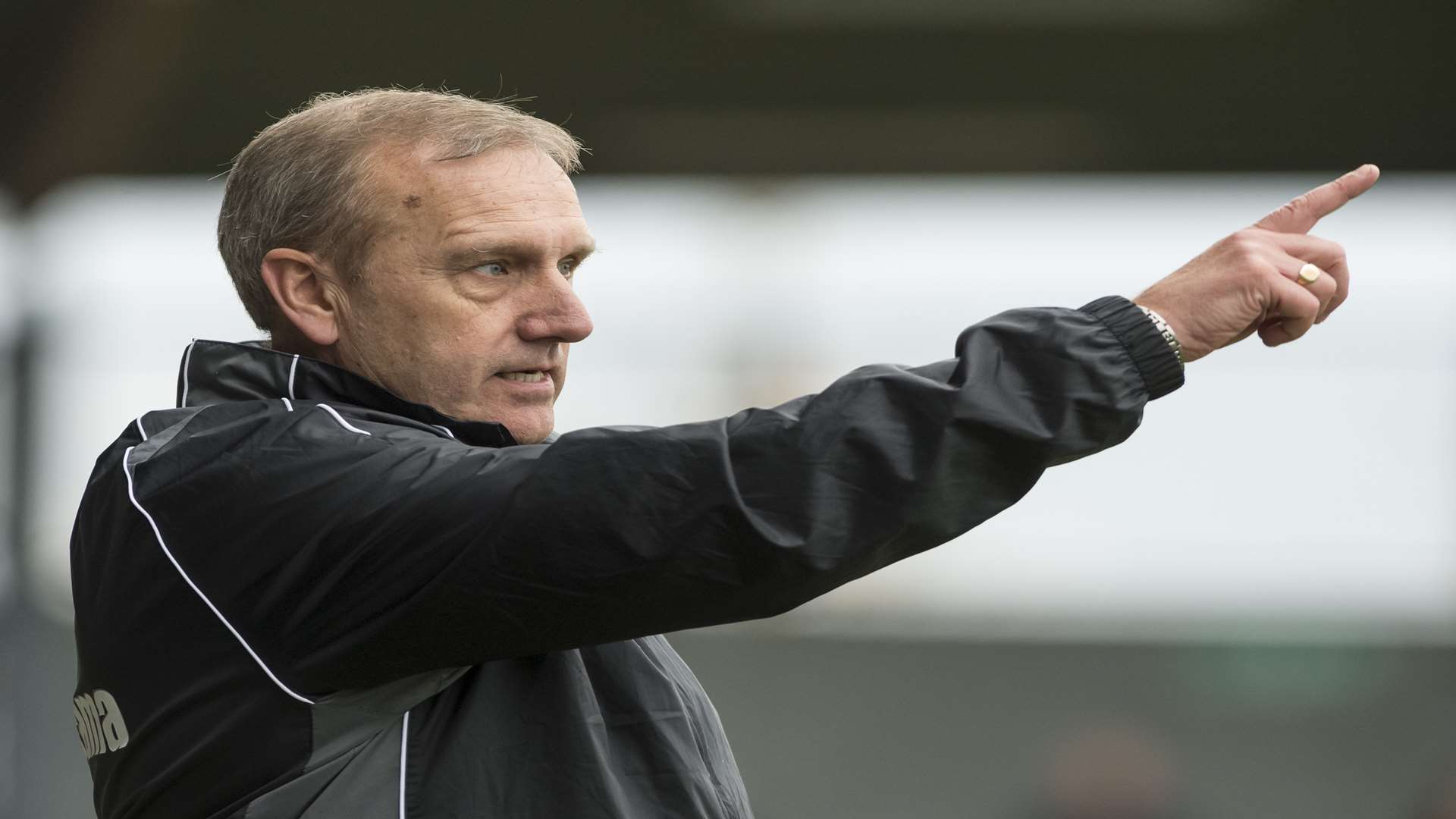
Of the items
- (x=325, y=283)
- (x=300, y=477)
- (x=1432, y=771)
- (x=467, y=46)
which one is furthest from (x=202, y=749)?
(x=1432, y=771)

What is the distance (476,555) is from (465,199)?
1.68 ft

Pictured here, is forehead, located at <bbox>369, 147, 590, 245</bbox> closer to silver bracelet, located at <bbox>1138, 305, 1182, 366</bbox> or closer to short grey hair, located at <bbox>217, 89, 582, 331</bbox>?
short grey hair, located at <bbox>217, 89, 582, 331</bbox>

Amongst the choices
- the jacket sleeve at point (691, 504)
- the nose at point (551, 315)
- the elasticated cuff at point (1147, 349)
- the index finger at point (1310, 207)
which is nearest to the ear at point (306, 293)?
the nose at point (551, 315)

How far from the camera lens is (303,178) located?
5.76 ft

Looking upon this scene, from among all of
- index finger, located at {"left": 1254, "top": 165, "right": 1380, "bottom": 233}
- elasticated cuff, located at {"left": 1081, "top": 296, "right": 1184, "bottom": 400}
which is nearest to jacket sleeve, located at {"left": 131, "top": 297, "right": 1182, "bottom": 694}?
elasticated cuff, located at {"left": 1081, "top": 296, "right": 1184, "bottom": 400}

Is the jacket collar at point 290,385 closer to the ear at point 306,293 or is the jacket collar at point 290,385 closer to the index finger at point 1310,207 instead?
the ear at point 306,293

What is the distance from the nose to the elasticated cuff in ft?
1.99

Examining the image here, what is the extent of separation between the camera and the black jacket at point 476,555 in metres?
1.30

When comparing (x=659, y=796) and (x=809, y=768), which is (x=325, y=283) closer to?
(x=659, y=796)

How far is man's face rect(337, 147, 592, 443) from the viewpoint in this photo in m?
1.71

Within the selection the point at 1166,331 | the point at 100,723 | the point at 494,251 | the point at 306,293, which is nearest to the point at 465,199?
the point at 494,251

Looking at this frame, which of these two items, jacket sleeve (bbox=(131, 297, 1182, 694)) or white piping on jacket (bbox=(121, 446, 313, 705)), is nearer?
jacket sleeve (bbox=(131, 297, 1182, 694))

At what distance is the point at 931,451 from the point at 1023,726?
6.87 metres

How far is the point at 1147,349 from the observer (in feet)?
4.38
